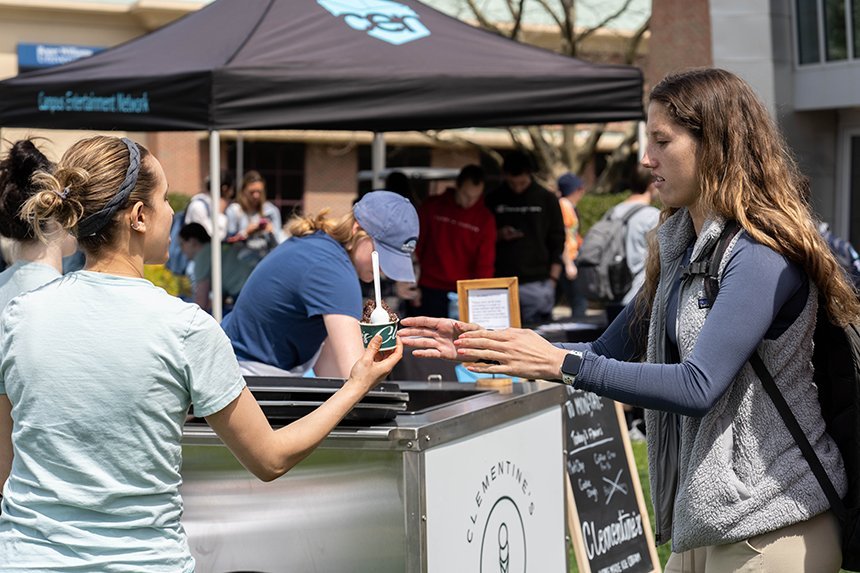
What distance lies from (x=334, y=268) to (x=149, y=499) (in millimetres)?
1842

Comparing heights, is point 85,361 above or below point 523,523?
above

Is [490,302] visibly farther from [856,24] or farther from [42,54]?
[42,54]

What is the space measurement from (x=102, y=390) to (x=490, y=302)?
251 cm

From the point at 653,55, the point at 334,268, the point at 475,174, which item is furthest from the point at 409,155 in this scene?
the point at 334,268

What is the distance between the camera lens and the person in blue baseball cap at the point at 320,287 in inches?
157

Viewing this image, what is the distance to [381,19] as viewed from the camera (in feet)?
24.0

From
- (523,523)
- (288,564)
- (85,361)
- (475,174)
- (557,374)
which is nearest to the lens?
(85,361)

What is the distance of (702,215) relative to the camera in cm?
265

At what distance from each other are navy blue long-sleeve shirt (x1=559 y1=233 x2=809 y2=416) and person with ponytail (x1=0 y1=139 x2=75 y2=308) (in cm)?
204

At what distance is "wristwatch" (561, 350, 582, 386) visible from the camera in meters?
2.49

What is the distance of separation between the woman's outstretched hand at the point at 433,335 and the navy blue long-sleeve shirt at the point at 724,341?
56cm

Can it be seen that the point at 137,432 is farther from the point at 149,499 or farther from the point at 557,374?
the point at 557,374

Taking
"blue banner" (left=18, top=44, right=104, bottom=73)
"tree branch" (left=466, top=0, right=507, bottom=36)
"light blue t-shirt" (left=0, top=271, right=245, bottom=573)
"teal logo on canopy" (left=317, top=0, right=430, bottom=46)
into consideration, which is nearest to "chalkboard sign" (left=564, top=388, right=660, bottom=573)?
"teal logo on canopy" (left=317, top=0, right=430, bottom=46)

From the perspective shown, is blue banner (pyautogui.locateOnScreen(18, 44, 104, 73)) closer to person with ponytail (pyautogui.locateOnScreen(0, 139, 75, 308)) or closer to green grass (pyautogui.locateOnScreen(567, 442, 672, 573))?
green grass (pyautogui.locateOnScreen(567, 442, 672, 573))
